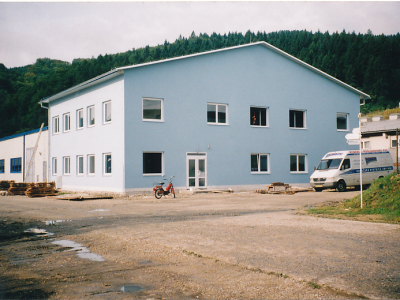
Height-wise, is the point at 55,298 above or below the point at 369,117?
below

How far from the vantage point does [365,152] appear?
82.7ft

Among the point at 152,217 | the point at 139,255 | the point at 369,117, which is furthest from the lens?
the point at 369,117

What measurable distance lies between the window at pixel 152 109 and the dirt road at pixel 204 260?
537 inches

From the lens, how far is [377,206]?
12531mm

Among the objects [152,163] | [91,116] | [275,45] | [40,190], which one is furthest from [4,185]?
[275,45]

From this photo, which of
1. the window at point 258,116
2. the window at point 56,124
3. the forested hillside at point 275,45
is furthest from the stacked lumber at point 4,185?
the window at point 258,116

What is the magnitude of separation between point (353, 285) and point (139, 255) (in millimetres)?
3562

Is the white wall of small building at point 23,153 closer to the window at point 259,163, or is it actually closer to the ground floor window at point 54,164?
the ground floor window at point 54,164

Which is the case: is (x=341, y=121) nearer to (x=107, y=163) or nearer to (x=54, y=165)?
(x=107, y=163)

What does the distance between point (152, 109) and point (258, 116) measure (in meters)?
7.73

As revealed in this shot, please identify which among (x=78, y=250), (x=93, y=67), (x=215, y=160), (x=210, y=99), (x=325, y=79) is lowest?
(x=78, y=250)

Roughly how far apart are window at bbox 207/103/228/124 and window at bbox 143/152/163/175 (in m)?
4.16

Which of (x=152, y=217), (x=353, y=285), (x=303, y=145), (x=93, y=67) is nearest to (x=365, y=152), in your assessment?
(x=303, y=145)

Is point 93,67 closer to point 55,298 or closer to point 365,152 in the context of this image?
point 365,152
